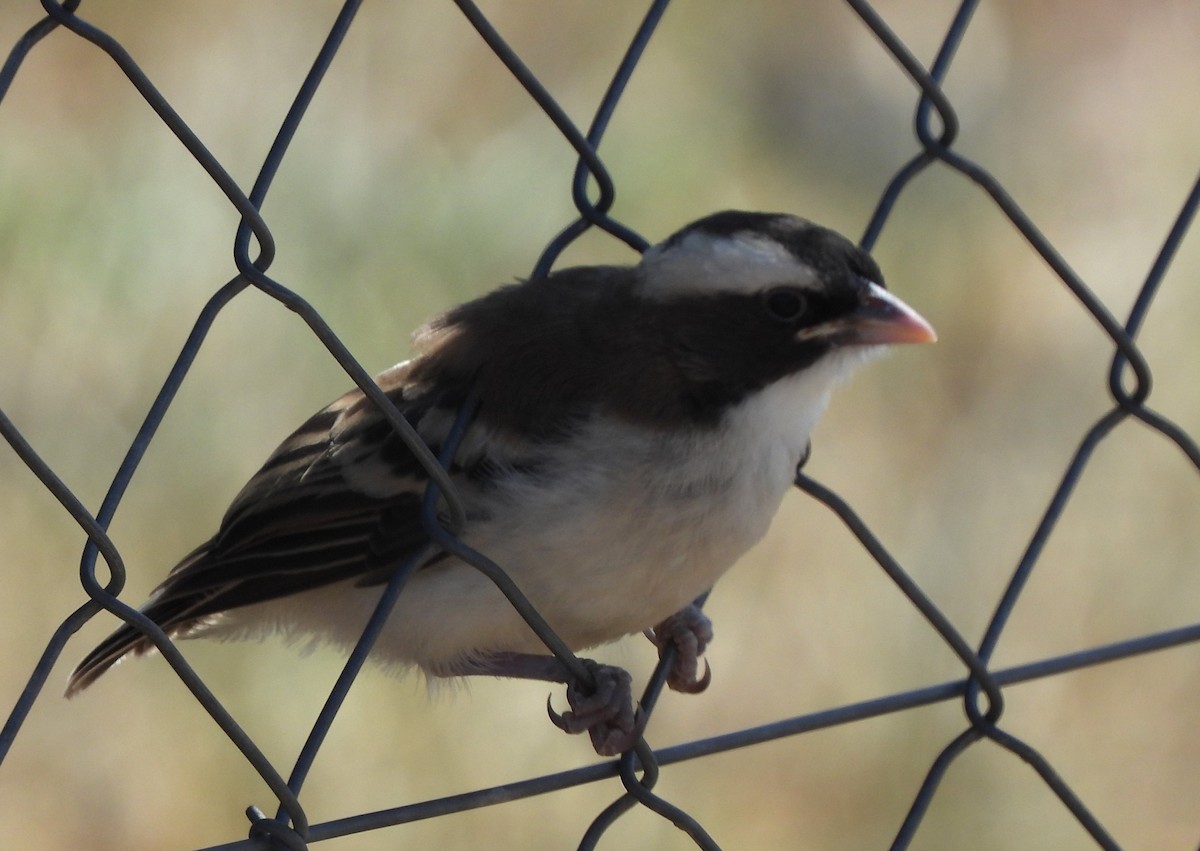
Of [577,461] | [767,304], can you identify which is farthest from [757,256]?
[577,461]

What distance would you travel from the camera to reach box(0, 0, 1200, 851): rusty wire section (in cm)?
185

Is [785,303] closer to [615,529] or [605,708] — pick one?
[615,529]

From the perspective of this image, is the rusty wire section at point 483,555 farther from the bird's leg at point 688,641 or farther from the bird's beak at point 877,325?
the bird's leg at point 688,641

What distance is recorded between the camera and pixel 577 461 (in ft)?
9.11

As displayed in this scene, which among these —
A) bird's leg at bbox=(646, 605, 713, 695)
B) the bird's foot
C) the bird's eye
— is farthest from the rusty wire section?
bird's leg at bbox=(646, 605, 713, 695)

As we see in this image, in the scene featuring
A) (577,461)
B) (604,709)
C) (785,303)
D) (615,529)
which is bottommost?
(604,709)

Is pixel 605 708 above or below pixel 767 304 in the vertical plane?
below

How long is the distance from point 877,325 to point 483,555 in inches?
32.2

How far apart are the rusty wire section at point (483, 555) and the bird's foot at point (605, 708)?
0.07 m

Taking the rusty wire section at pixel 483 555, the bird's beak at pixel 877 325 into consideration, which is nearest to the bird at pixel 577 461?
the bird's beak at pixel 877 325

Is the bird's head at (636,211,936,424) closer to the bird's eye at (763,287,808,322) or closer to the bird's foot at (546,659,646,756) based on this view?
the bird's eye at (763,287,808,322)

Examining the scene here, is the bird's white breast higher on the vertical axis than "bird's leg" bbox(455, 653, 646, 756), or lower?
higher

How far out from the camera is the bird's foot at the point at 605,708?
8.80ft

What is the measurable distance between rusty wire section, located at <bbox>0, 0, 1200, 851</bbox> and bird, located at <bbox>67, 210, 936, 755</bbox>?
0.12m
